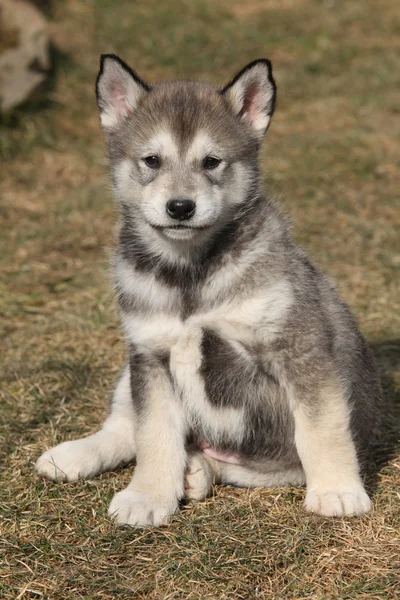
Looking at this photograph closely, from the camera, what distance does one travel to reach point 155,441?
3891mm

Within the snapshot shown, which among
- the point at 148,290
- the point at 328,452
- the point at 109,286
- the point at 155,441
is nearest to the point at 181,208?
the point at 148,290

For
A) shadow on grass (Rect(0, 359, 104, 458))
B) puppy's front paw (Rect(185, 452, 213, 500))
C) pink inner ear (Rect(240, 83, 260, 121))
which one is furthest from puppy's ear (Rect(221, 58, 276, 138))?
shadow on grass (Rect(0, 359, 104, 458))

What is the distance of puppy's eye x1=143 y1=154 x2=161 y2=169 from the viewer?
3.87m

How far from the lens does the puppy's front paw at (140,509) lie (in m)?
3.71

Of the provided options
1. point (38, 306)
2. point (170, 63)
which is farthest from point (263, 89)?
point (170, 63)

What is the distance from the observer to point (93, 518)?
381cm

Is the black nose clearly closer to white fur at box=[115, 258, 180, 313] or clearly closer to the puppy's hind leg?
white fur at box=[115, 258, 180, 313]

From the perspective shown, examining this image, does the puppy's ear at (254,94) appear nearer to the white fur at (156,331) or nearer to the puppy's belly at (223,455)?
the white fur at (156,331)

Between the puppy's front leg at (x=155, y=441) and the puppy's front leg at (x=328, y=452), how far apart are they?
58cm

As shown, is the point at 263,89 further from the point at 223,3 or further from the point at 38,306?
the point at 223,3

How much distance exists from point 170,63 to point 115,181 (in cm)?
816

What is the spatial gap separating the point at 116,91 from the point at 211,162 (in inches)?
25.6

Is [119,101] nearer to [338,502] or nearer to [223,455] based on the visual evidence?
[223,455]

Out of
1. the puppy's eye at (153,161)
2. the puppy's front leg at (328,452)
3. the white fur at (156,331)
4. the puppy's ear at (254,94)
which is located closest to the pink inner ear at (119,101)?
the puppy's eye at (153,161)
